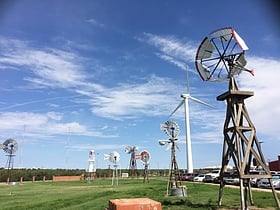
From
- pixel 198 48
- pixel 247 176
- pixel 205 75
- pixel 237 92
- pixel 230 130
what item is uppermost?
pixel 198 48

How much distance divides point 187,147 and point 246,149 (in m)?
30.8

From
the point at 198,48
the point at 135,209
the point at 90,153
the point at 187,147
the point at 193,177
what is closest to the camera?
the point at 135,209

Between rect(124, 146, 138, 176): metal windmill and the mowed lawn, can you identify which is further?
rect(124, 146, 138, 176): metal windmill

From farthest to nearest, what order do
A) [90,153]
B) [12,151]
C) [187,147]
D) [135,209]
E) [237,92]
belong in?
[90,153], [12,151], [187,147], [237,92], [135,209]

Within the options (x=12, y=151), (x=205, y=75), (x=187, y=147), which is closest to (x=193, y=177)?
(x=187, y=147)

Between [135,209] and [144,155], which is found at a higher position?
[144,155]

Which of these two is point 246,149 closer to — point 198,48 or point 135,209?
point 198,48

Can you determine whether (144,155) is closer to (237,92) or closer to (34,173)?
(34,173)

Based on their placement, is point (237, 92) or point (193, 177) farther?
point (193, 177)

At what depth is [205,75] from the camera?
50.3 ft

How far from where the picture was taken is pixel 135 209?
6.96m

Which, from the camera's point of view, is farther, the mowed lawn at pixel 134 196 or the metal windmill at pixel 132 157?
the metal windmill at pixel 132 157

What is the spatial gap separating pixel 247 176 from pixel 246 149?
1.13m

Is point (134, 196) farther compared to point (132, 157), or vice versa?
point (132, 157)
